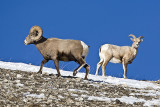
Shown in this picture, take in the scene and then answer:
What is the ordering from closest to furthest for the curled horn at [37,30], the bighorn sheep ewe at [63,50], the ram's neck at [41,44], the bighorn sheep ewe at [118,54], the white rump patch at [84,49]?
the bighorn sheep ewe at [63,50] → the white rump patch at [84,49] → the ram's neck at [41,44] → the curled horn at [37,30] → the bighorn sheep ewe at [118,54]

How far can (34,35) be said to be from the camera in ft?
51.8

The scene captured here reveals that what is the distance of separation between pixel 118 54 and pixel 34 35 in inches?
354

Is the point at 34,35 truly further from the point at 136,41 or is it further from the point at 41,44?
the point at 136,41

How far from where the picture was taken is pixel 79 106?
29.1 ft

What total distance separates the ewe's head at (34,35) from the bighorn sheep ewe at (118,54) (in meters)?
7.76

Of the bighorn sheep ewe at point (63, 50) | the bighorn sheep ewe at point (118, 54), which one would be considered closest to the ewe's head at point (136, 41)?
the bighorn sheep ewe at point (118, 54)

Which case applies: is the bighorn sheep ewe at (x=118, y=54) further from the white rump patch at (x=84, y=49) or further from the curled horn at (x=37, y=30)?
the curled horn at (x=37, y=30)

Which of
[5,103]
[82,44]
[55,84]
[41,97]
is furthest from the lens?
[82,44]

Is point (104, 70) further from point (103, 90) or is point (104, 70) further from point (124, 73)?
point (103, 90)

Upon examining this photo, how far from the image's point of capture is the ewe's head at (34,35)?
15.6 m

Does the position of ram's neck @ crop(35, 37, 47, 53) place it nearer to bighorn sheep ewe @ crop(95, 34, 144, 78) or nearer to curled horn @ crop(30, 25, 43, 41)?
curled horn @ crop(30, 25, 43, 41)

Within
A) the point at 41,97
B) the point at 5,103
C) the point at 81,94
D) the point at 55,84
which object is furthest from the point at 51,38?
the point at 5,103

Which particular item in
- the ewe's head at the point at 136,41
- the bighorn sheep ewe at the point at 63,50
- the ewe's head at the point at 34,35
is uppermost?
the ewe's head at the point at 136,41

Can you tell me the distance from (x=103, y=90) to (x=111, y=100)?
79.2 inches
